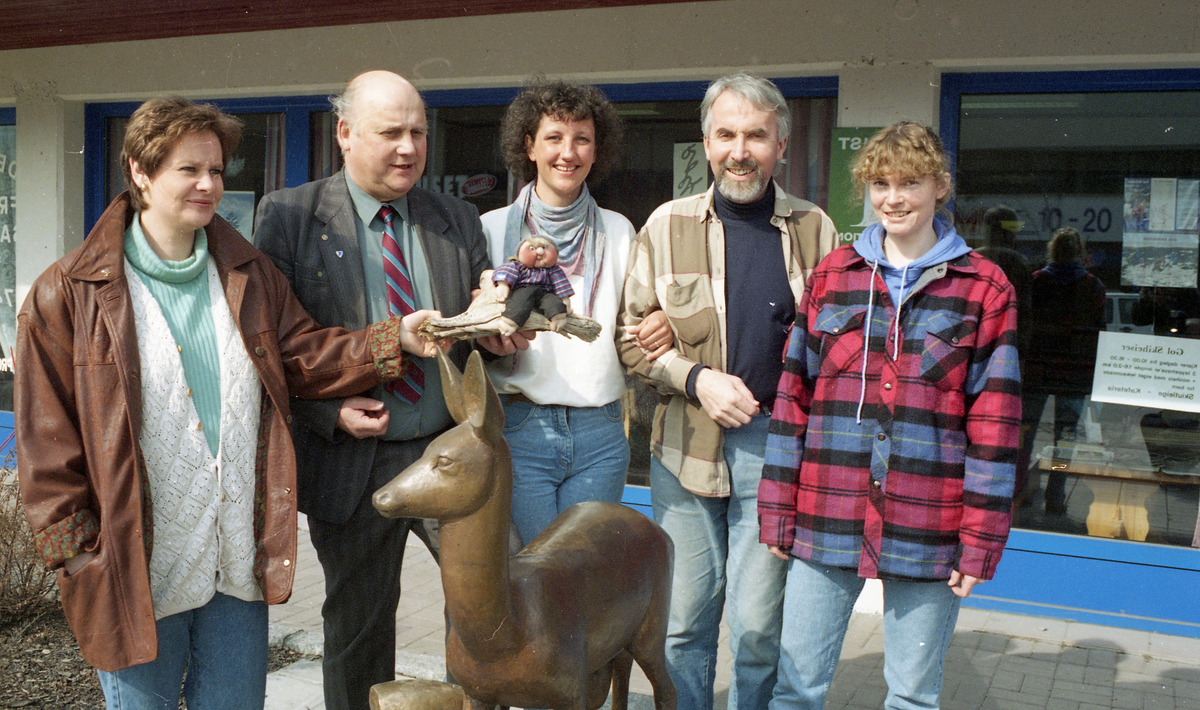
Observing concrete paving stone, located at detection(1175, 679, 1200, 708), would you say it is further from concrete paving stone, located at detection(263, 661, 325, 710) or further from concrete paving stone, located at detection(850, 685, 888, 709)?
concrete paving stone, located at detection(263, 661, 325, 710)

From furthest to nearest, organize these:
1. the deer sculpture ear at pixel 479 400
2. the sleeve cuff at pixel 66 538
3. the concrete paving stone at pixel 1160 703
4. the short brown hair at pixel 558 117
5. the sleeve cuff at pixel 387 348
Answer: the concrete paving stone at pixel 1160 703, the short brown hair at pixel 558 117, the sleeve cuff at pixel 387 348, the sleeve cuff at pixel 66 538, the deer sculpture ear at pixel 479 400

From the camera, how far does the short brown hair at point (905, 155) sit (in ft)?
8.02

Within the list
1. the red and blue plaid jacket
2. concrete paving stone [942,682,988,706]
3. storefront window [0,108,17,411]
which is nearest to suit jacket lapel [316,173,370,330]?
the red and blue plaid jacket

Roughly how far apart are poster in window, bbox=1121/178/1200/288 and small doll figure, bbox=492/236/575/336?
3.53 metres

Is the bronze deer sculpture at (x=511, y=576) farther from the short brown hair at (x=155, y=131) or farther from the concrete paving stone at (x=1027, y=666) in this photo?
the concrete paving stone at (x=1027, y=666)

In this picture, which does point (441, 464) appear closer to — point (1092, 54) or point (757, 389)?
point (757, 389)

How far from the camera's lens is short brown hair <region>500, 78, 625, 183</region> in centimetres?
295

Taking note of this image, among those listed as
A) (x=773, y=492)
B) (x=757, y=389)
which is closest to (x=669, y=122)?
(x=757, y=389)

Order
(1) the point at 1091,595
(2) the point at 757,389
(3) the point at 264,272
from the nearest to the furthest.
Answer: (3) the point at 264,272 → (2) the point at 757,389 → (1) the point at 1091,595

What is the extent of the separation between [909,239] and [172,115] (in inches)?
73.6

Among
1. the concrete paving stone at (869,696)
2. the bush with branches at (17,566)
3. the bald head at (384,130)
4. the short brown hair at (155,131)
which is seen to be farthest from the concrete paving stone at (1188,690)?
the bush with branches at (17,566)

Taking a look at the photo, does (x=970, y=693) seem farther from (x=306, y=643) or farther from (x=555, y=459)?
(x=306, y=643)

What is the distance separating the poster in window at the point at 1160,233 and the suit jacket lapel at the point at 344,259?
3.87m

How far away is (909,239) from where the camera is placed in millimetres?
2539
